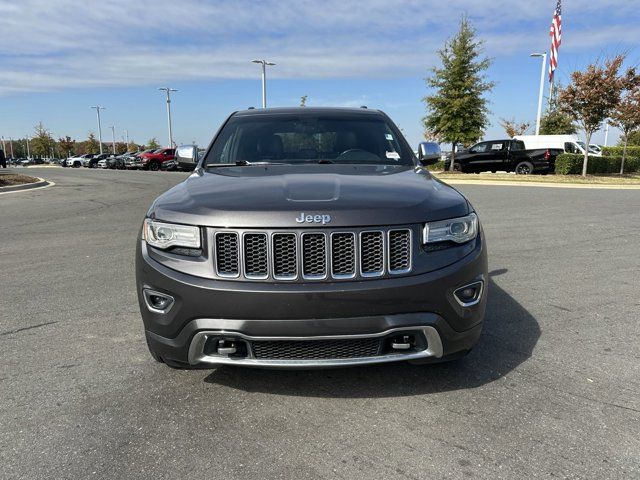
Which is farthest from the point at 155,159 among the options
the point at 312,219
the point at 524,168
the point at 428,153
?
the point at 312,219

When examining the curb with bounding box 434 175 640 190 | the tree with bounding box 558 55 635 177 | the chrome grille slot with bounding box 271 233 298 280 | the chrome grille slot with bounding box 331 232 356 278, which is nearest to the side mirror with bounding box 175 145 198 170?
the chrome grille slot with bounding box 271 233 298 280

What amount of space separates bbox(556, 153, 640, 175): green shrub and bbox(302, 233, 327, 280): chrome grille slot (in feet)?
79.0

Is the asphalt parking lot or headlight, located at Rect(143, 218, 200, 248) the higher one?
headlight, located at Rect(143, 218, 200, 248)

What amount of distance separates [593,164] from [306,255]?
2671 cm

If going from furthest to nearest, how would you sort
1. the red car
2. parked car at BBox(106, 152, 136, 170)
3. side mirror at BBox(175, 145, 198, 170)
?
parked car at BBox(106, 152, 136, 170)
the red car
side mirror at BBox(175, 145, 198, 170)

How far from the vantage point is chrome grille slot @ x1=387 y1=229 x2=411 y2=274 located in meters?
2.56

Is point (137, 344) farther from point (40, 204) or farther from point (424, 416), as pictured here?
point (40, 204)

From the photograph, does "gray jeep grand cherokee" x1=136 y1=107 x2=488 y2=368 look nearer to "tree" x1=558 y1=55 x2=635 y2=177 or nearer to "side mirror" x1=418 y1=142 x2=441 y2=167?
"side mirror" x1=418 y1=142 x2=441 y2=167

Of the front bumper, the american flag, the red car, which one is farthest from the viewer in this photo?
the red car

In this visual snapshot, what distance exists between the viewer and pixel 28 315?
4.29 m

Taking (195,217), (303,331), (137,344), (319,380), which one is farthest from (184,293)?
(137,344)

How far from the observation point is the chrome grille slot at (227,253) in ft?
8.34

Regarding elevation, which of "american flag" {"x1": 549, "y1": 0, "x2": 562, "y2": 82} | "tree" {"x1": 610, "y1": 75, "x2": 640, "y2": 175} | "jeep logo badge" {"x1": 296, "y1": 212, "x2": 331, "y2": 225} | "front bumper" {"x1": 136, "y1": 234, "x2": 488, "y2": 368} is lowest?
"front bumper" {"x1": 136, "y1": 234, "x2": 488, "y2": 368}

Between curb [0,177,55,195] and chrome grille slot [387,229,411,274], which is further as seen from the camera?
curb [0,177,55,195]
